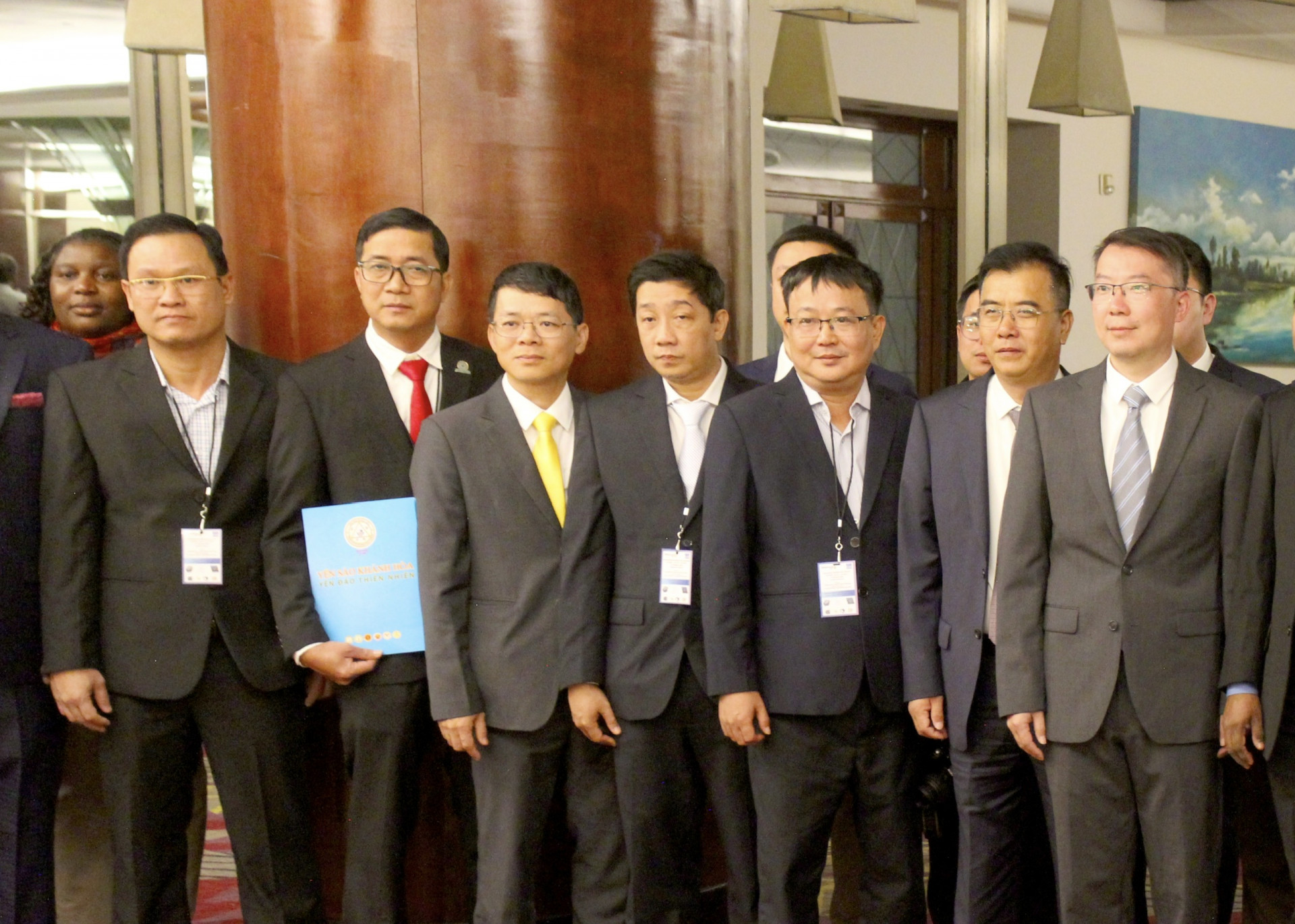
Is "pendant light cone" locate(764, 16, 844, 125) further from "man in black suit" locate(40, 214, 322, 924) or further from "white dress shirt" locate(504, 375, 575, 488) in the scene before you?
"man in black suit" locate(40, 214, 322, 924)

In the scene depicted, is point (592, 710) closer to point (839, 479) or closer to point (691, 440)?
point (691, 440)

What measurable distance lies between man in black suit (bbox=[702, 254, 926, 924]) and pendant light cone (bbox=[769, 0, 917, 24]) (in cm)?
159

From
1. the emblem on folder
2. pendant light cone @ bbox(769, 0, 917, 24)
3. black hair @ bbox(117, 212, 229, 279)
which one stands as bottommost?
the emblem on folder

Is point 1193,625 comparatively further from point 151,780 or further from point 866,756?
point 151,780

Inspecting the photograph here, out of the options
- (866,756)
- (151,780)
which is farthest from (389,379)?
(866,756)

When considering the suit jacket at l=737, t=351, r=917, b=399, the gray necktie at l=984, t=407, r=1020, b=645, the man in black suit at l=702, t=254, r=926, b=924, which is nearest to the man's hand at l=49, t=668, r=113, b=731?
the man in black suit at l=702, t=254, r=926, b=924

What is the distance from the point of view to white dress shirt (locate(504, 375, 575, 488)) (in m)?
3.06

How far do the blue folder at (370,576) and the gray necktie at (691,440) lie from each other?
2.04ft

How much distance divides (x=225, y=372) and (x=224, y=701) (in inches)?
29.6

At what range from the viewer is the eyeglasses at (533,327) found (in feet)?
9.90

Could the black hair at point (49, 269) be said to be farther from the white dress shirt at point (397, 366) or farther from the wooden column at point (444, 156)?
the white dress shirt at point (397, 366)

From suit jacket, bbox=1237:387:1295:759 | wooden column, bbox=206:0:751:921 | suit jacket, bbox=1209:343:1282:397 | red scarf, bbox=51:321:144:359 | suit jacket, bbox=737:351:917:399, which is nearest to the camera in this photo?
suit jacket, bbox=1237:387:1295:759

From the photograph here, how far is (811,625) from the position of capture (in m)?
2.85

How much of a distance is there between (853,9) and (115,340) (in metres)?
2.43
